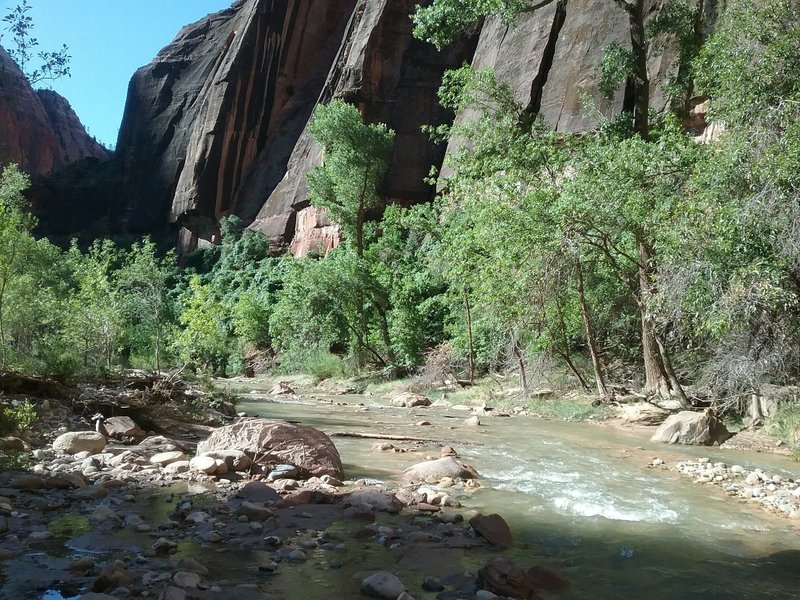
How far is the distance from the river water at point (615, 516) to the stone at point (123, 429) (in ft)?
9.74

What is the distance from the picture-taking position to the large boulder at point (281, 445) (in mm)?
7301

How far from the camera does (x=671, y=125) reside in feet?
45.5

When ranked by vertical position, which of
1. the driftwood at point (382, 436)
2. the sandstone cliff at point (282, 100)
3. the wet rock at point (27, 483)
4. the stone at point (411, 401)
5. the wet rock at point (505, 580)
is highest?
the sandstone cliff at point (282, 100)

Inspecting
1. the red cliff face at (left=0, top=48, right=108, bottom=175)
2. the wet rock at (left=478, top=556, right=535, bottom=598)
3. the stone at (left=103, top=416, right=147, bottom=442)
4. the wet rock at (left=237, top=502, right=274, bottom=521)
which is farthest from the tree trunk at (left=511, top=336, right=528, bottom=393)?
the red cliff face at (left=0, top=48, right=108, bottom=175)

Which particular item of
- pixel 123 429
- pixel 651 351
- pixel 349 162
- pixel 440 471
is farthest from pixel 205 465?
pixel 349 162

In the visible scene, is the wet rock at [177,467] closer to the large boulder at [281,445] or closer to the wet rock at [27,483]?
the large boulder at [281,445]

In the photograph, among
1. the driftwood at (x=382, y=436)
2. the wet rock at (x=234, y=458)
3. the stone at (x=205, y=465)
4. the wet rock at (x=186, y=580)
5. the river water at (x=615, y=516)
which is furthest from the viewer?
the driftwood at (x=382, y=436)

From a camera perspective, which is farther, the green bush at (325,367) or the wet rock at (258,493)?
the green bush at (325,367)

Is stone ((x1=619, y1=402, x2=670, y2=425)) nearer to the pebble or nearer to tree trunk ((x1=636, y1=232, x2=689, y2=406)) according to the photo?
tree trunk ((x1=636, y1=232, x2=689, y2=406))

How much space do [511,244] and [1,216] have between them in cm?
1015

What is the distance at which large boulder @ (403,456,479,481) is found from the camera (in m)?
7.47

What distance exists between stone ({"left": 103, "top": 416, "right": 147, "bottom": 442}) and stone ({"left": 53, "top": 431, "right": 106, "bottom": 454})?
0.81 m

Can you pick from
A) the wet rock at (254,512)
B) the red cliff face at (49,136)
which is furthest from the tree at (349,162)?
the red cliff face at (49,136)

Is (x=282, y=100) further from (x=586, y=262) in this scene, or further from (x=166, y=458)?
(x=166, y=458)
